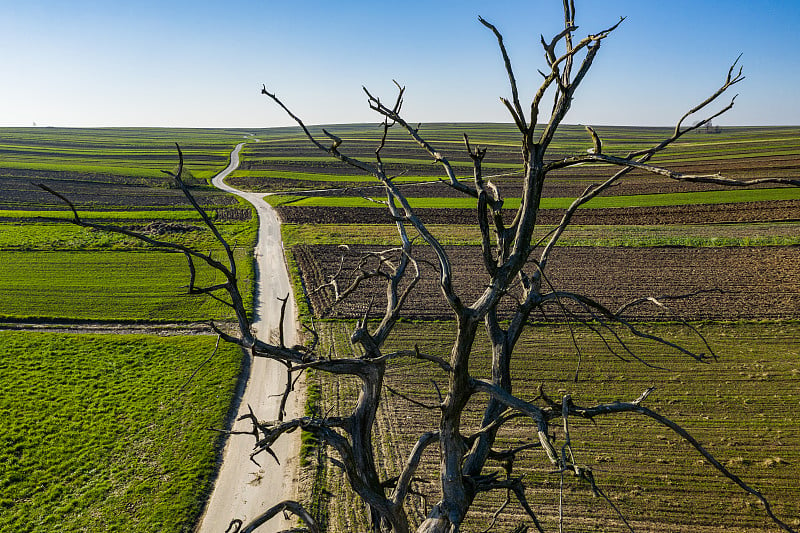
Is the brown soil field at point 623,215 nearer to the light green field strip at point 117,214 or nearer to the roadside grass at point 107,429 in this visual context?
the light green field strip at point 117,214

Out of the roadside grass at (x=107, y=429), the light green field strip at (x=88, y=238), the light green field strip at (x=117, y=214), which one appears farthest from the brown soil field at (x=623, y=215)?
the roadside grass at (x=107, y=429)

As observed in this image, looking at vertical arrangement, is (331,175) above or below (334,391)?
above

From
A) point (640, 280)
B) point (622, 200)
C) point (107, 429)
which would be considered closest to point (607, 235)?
point (640, 280)

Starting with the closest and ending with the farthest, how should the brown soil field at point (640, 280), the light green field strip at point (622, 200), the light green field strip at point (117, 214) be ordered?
the brown soil field at point (640, 280)
the light green field strip at point (117, 214)
the light green field strip at point (622, 200)

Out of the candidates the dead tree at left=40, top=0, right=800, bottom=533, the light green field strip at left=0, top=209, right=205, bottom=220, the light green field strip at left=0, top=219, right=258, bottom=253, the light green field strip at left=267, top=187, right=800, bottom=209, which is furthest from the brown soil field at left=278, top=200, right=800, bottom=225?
the dead tree at left=40, top=0, right=800, bottom=533

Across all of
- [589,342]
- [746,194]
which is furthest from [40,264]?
[746,194]

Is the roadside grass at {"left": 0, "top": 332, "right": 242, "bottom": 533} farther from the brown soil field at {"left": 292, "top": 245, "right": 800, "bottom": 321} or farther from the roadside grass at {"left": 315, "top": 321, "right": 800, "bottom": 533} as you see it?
the brown soil field at {"left": 292, "top": 245, "right": 800, "bottom": 321}

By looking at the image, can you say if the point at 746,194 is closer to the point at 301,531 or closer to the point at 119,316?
the point at 119,316
